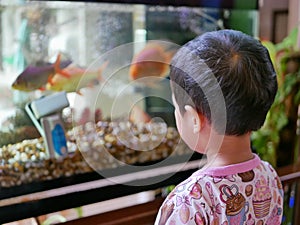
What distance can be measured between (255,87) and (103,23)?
3.01 feet

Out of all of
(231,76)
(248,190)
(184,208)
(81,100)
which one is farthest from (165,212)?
(81,100)

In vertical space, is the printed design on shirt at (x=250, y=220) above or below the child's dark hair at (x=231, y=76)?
below

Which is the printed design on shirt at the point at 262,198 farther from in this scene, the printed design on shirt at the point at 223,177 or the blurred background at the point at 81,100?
the blurred background at the point at 81,100

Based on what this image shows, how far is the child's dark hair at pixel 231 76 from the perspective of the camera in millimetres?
767

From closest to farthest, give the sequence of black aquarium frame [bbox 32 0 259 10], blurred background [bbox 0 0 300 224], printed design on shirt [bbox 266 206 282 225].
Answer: printed design on shirt [bbox 266 206 282 225]
blurred background [bbox 0 0 300 224]
black aquarium frame [bbox 32 0 259 10]

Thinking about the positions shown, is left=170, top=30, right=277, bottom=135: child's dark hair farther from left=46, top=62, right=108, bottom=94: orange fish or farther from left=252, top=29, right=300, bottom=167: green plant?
left=252, top=29, right=300, bottom=167: green plant

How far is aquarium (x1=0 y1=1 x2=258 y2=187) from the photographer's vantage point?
4.49 ft

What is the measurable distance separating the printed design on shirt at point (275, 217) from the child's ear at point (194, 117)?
27 cm

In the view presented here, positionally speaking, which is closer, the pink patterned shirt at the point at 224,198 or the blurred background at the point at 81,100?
the pink patterned shirt at the point at 224,198

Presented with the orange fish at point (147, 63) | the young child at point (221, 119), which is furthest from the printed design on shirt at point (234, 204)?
the orange fish at point (147, 63)

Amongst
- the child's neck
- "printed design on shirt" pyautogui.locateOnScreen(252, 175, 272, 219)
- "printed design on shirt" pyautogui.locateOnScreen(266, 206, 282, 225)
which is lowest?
"printed design on shirt" pyautogui.locateOnScreen(266, 206, 282, 225)

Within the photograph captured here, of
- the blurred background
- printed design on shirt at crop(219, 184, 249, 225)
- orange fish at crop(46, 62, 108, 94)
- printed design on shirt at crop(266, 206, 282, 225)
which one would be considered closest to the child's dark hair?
printed design on shirt at crop(219, 184, 249, 225)

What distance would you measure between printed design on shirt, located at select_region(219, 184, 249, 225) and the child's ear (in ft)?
0.39

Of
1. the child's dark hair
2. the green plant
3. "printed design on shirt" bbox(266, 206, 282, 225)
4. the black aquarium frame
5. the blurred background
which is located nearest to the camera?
the child's dark hair
